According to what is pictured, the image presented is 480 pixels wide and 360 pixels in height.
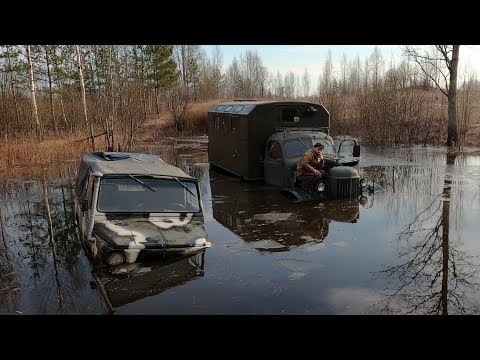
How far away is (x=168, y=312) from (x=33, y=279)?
2.66 metres

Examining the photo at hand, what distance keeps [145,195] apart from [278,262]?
2.56 meters

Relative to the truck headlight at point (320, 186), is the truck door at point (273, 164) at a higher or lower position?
higher

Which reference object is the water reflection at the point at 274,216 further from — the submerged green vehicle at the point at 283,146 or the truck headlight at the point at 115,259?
the truck headlight at the point at 115,259

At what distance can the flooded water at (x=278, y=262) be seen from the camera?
19.1 ft

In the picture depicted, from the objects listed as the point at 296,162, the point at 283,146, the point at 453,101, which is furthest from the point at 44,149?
the point at 453,101

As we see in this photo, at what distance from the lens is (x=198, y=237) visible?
271 inches

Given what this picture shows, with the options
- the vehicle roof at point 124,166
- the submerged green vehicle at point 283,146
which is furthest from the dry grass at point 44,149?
the vehicle roof at point 124,166

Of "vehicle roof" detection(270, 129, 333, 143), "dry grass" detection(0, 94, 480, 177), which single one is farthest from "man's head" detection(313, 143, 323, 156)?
"dry grass" detection(0, 94, 480, 177)

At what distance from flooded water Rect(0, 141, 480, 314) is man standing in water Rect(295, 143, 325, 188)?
0.71 meters

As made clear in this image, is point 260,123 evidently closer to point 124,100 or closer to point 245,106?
point 245,106

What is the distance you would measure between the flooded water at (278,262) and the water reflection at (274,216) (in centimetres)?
4

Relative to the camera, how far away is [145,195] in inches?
288

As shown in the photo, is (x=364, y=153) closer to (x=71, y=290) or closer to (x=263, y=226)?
(x=263, y=226)

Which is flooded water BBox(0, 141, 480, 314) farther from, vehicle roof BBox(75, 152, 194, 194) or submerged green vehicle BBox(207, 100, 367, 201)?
vehicle roof BBox(75, 152, 194, 194)
